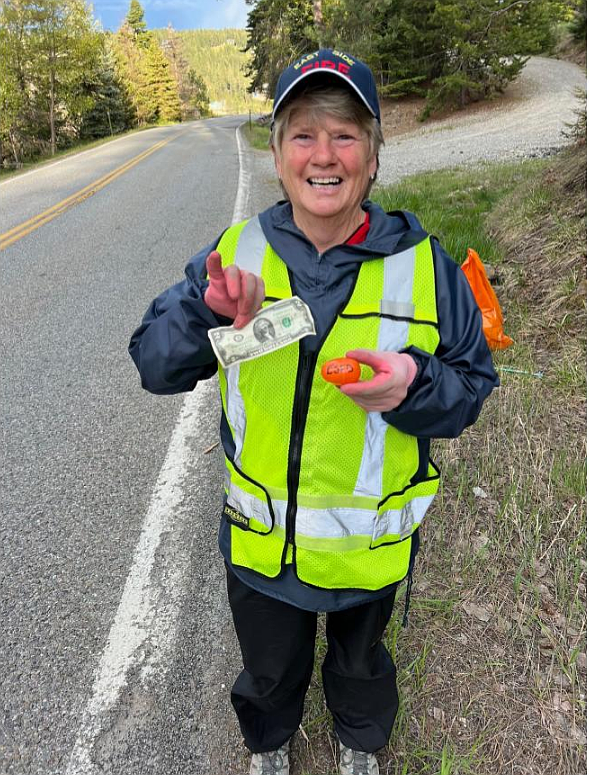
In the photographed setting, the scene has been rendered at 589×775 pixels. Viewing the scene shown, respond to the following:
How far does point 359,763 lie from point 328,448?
1037 mm

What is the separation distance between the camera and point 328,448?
1.39 metres

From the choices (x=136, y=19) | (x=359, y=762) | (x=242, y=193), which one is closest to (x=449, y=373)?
(x=359, y=762)

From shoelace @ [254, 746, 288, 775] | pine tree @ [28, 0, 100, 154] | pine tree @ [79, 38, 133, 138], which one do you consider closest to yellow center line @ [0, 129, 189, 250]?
shoelace @ [254, 746, 288, 775]

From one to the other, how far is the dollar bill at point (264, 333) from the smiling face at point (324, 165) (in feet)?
1.01

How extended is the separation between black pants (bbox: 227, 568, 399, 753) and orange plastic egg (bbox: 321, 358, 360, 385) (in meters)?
0.78

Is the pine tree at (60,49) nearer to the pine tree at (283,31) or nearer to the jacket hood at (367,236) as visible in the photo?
the pine tree at (283,31)

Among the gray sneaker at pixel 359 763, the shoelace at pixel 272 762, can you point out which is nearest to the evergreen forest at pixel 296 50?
the gray sneaker at pixel 359 763

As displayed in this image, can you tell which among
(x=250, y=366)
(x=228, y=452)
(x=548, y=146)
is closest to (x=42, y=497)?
(x=228, y=452)

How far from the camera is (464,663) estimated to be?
192 centimetres

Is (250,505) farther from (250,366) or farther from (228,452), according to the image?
(250,366)

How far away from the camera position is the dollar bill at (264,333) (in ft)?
4.05

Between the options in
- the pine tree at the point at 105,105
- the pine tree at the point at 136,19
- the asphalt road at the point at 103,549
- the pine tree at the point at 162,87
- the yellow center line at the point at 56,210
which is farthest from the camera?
the pine tree at the point at 136,19

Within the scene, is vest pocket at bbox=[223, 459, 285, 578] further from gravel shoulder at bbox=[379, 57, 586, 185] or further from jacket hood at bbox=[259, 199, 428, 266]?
gravel shoulder at bbox=[379, 57, 586, 185]

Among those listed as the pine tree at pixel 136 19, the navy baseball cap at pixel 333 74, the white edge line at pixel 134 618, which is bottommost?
the white edge line at pixel 134 618
